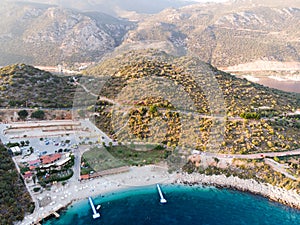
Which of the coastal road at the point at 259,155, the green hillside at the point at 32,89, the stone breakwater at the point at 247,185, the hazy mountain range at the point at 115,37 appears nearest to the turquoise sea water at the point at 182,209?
the stone breakwater at the point at 247,185

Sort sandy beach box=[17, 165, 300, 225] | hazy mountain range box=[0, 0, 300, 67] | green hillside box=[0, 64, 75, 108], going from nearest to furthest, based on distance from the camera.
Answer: sandy beach box=[17, 165, 300, 225] < green hillside box=[0, 64, 75, 108] < hazy mountain range box=[0, 0, 300, 67]

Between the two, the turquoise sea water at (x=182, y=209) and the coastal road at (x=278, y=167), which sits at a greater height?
the coastal road at (x=278, y=167)

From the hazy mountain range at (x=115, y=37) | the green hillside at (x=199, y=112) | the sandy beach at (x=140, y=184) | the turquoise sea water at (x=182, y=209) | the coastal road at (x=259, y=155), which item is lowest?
the turquoise sea water at (x=182, y=209)

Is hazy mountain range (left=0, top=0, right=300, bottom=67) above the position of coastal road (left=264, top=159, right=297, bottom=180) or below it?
above

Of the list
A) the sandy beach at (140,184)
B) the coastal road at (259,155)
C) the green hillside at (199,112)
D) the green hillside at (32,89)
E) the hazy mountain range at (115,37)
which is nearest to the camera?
the sandy beach at (140,184)

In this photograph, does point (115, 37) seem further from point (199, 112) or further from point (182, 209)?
point (182, 209)

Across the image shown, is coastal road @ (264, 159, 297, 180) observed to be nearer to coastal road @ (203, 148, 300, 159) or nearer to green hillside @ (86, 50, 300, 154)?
coastal road @ (203, 148, 300, 159)

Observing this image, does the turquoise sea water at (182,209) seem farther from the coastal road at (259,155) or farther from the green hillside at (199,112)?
the green hillside at (199,112)

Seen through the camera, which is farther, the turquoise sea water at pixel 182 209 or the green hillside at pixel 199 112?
the green hillside at pixel 199 112

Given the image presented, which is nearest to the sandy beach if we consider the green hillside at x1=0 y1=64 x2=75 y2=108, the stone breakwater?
the stone breakwater
